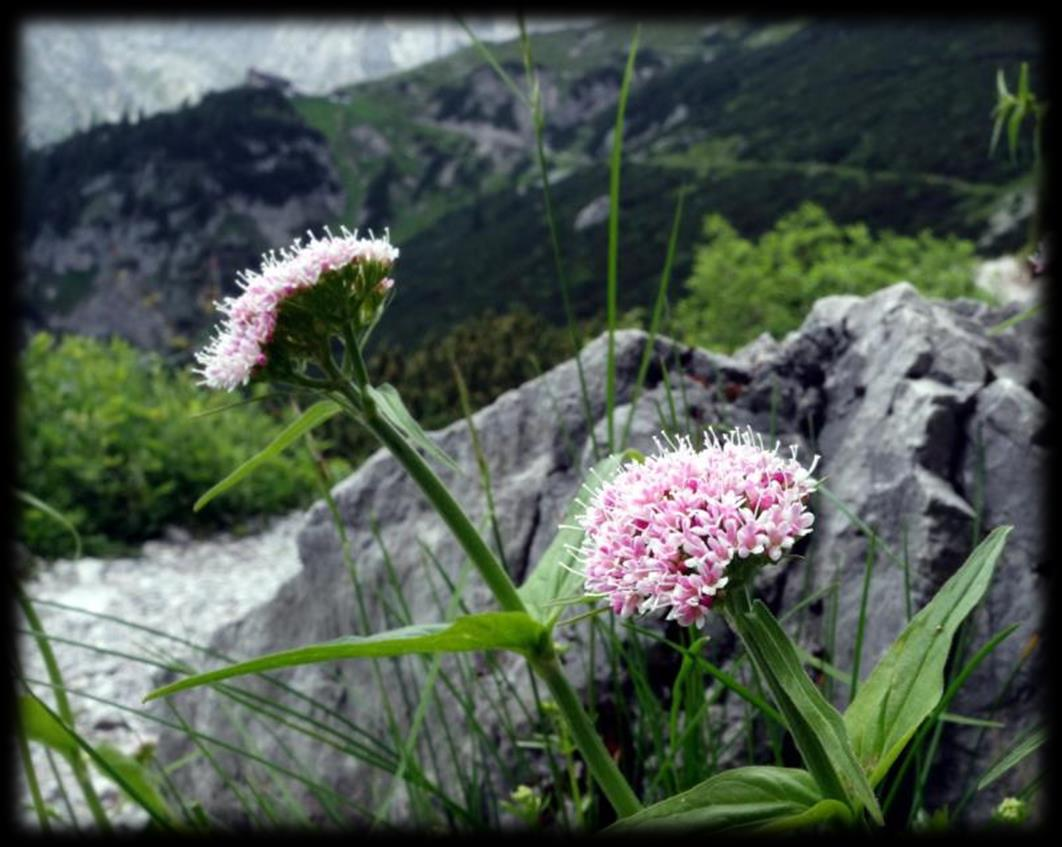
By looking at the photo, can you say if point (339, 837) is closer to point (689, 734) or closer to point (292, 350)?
point (689, 734)

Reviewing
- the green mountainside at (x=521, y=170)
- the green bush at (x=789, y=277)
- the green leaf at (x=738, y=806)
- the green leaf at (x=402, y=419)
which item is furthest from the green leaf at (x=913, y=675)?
the green mountainside at (x=521, y=170)

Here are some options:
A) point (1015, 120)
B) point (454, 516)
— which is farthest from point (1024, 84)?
point (454, 516)

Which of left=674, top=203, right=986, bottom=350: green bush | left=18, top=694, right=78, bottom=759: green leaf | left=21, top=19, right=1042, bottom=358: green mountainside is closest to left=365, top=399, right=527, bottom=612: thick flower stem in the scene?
left=18, top=694, right=78, bottom=759: green leaf

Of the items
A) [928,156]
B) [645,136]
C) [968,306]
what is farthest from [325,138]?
[968,306]

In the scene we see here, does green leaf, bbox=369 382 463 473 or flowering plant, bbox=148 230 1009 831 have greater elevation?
green leaf, bbox=369 382 463 473

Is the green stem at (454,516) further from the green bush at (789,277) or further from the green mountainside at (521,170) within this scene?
the green mountainside at (521,170)

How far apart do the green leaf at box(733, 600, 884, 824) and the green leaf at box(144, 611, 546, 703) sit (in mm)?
479

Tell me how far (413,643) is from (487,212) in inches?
4246

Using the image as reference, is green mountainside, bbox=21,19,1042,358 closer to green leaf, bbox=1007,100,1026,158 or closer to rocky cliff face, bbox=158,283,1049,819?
rocky cliff face, bbox=158,283,1049,819

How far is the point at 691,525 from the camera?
1.32 metres

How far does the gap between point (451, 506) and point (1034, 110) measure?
2.91m

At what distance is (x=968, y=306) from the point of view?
4812 millimetres

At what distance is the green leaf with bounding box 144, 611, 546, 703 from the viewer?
53.0 inches

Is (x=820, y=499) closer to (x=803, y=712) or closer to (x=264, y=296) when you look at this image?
(x=264, y=296)
